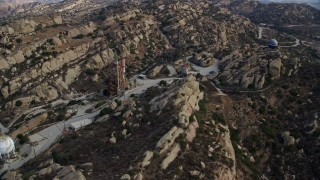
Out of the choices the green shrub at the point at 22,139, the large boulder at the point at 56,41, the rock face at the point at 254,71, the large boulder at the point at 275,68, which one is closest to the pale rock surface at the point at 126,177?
the green shrub at the point at 22,139

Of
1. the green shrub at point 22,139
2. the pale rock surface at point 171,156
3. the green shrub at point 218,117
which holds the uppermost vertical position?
the pale rock surface at point 171,156

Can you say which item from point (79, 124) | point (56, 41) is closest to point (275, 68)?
point (79, 124)

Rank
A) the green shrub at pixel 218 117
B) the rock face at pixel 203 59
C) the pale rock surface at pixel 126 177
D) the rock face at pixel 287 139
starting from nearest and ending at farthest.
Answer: the pale rock surface at pixel 126 177 → the rock face at pixel 287 139 → the green shrub at pixel 218 117 → the rock face at pixel 203 59

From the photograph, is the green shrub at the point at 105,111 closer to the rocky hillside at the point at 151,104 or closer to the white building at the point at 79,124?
the rocky hillside at the point at 151,104

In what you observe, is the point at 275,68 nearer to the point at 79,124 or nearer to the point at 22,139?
the point at 79,124

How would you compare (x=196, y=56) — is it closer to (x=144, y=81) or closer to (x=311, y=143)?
(x=144, y=81)

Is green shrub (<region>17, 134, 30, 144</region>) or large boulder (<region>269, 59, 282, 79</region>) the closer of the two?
green shrub (<region>17, 134, 30, 144</region>)

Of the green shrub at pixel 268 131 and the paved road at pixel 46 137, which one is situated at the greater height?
the paved road at pixel 46 137

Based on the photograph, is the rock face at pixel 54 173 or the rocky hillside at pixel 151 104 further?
the rocky hillside at pixel 151 104

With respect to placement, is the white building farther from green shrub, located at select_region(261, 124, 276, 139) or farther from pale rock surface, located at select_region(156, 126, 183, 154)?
green shrub, located at select_region(261, 124, 276, 139)

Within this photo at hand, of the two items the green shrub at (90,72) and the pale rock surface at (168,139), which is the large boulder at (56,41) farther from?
the pale rock surface at (168,139)

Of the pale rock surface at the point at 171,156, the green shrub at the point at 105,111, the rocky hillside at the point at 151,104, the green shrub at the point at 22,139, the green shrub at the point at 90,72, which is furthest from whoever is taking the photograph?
the green shrub at the point at 90,72

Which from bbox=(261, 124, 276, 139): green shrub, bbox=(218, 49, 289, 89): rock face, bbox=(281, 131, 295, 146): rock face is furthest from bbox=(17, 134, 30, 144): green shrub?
bbox=(281, 131, 295, 146): rock face

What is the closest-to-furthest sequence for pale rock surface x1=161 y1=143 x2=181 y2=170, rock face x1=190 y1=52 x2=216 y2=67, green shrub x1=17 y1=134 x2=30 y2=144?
pale rock surface x1=161 y1=143 x2=181 y2=170 → green shrub x1=17 y1=134 x2=30 y2=144 → rock face x1=190 y1=52 x2=216 y2=67
